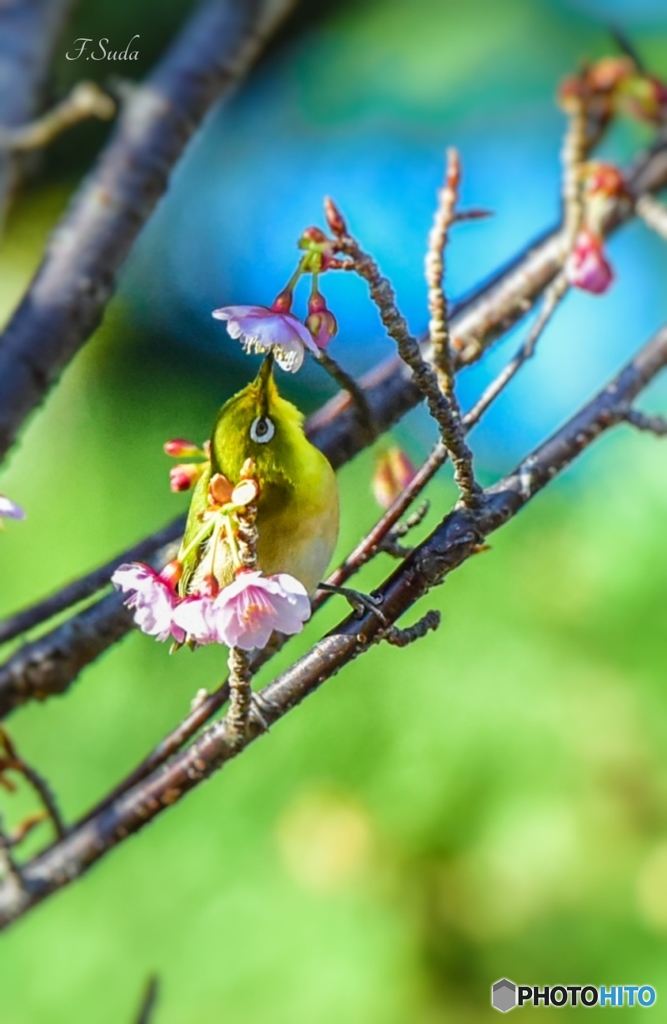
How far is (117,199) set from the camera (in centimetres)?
52

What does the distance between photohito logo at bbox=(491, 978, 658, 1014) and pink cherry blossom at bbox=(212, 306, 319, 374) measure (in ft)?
1.97

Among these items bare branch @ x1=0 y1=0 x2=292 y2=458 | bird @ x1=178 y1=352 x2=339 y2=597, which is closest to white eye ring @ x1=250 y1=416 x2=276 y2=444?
bird @ x1=178 y1=352 x2=339 y2=597

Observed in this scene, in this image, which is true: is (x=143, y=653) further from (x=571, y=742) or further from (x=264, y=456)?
(x=264, y=456)

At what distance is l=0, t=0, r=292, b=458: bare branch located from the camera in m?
0.44

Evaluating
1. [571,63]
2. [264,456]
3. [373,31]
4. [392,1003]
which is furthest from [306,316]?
[373,31]

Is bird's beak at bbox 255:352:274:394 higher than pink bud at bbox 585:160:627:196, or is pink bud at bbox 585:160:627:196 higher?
pink bud at bbox 585:160:627:196

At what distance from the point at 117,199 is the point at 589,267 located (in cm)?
25

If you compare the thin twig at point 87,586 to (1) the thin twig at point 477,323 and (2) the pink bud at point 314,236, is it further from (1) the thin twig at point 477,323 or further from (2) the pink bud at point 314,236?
(2) the pink bud at point 314,236

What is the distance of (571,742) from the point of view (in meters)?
1.04

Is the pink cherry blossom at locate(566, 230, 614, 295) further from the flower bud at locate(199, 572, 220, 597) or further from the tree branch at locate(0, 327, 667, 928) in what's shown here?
the flower bud at locate(199, 572, 220, 597)

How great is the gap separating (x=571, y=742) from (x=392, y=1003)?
1.00 ft

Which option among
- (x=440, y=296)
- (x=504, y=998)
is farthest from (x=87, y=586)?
(x=504, y=998)
